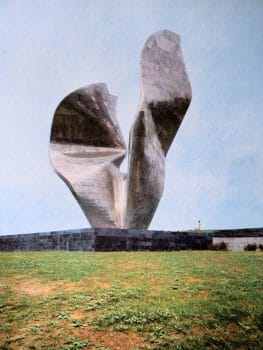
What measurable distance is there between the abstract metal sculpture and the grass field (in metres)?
6.00

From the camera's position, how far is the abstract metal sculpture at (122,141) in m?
14.4

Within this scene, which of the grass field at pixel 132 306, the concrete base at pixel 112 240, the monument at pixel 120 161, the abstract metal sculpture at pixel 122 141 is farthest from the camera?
the abstract metal sculpture at pixel 122 141

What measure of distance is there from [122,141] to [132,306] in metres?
13.3

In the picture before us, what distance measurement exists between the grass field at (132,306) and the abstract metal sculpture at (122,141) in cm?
600

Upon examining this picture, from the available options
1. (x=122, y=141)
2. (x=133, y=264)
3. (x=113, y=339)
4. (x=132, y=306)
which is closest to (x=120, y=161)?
(x=122, y=141)

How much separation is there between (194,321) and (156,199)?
10.5 metres

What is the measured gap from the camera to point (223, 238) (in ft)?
55.9

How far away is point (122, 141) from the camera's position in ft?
60.4

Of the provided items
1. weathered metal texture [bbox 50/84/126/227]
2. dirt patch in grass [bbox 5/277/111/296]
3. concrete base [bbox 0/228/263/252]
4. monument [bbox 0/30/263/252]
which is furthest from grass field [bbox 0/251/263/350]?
weathered metal texture [bbox 50/84/126/227]

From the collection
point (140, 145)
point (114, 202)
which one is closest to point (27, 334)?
point (140, 145)

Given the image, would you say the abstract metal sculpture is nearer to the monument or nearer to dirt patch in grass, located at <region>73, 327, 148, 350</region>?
the monument

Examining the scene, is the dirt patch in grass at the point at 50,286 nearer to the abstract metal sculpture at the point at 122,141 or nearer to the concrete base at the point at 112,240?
the concrete base at the point at 112,240

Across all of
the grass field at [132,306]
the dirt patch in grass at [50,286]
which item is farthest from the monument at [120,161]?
the dirt patch in grass at [50,286]

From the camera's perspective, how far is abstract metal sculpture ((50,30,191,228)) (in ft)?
47.3
